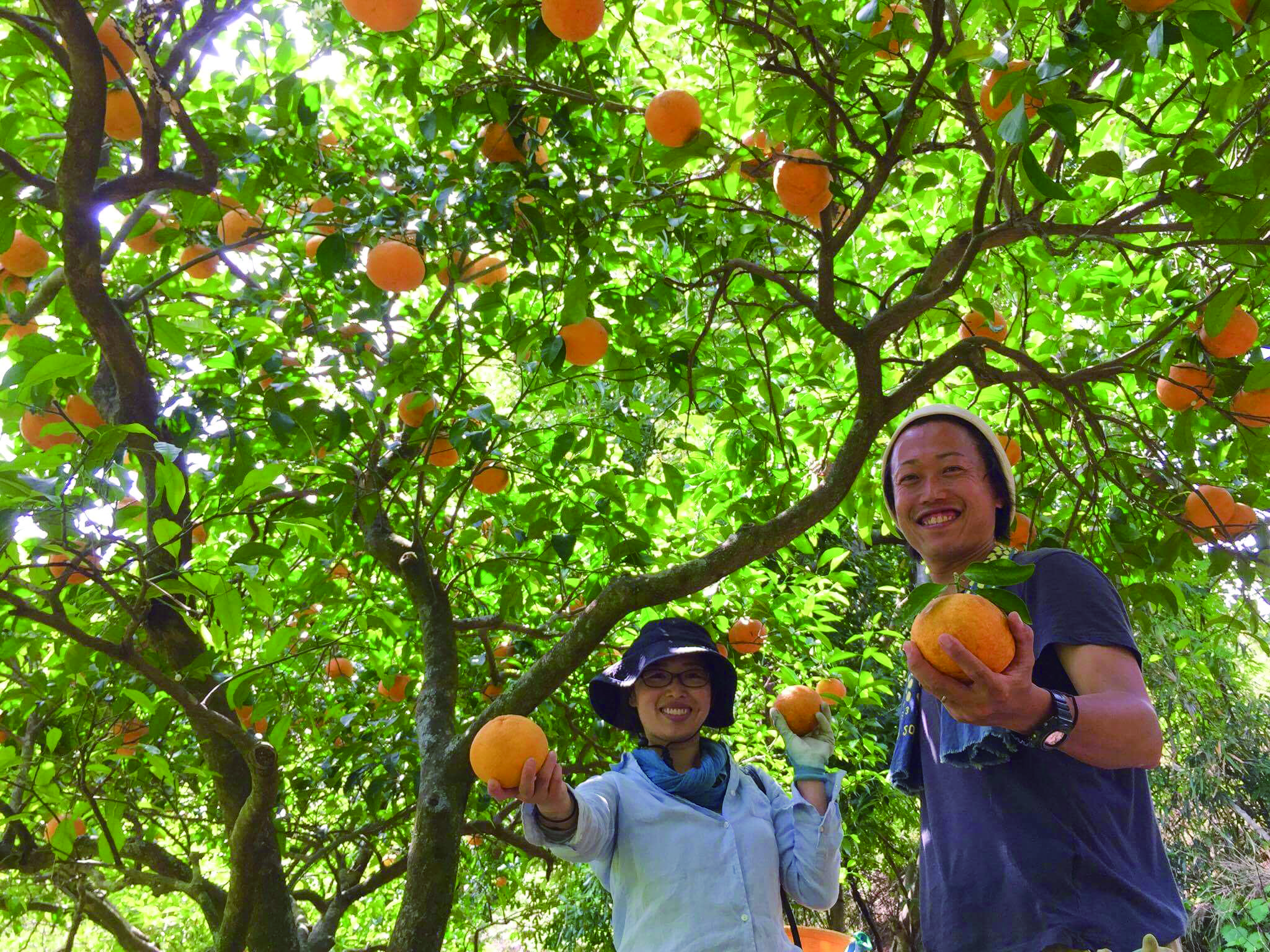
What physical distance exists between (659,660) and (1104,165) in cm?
133

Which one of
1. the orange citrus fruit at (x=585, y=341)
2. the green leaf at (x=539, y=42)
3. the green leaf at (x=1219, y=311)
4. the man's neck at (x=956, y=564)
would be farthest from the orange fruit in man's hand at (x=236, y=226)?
the green leaf at (x=1219, y=311)

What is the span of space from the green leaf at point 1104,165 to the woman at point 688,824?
123 cm

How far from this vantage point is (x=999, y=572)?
1.02 metres

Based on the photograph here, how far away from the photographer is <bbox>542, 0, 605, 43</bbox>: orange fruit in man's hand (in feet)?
5.98

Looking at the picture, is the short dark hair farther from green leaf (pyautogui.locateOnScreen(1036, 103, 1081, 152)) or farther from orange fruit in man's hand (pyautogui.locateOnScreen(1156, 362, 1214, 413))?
orange fruit in man's hand (pyautogui.locateOnScreen(1156, 362, 1214, 413))

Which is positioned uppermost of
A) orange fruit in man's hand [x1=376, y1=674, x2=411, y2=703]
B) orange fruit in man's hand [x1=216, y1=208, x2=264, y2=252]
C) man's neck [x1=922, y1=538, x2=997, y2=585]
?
orange fruit in man's hand [x1=216, y1=208, x2=264, y2=252]

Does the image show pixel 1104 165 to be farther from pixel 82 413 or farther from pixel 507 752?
pixel 82 413

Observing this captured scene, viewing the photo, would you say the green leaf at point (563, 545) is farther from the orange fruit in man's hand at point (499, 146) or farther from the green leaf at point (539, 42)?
the green leaf at point (539, 42)

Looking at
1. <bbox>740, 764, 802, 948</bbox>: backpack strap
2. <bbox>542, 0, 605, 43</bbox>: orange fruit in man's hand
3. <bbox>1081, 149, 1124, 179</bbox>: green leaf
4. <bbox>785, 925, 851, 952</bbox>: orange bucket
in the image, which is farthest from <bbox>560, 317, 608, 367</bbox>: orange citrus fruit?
<bbox>785, 925, 851, 952</bbox>: orange bucket

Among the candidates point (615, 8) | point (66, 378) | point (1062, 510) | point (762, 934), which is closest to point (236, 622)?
point (66, 378)

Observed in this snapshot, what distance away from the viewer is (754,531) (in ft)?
8.24

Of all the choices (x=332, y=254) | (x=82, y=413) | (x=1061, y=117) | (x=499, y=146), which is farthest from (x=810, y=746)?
(x=82, y=413)

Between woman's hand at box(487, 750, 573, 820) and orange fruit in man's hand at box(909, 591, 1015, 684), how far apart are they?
73 centimetres

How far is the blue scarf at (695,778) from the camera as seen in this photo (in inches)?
77.0
